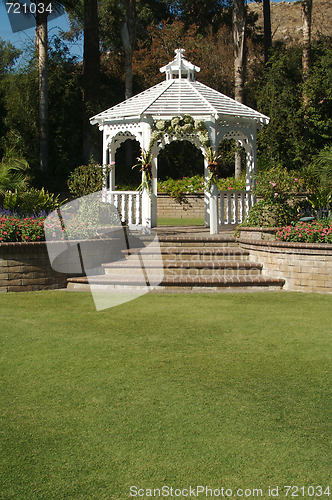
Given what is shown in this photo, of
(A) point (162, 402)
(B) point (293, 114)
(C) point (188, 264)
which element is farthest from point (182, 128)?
(B) point (293, 114)

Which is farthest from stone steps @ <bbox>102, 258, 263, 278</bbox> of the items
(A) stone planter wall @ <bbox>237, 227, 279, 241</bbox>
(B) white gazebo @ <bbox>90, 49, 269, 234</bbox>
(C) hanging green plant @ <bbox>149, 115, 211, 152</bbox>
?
(C) hanging green plant @ <bbox>149, 115, 211, 152</bbox>

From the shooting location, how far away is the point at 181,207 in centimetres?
2091

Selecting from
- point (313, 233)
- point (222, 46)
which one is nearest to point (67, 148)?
point (222, 46)

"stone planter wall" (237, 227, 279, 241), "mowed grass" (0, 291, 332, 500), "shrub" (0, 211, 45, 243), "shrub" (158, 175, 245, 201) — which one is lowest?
"mowed grass" (0, 291, 332, 500)

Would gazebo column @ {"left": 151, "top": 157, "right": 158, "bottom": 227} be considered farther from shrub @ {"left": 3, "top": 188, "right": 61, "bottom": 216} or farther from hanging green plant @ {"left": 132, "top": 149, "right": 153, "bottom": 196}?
shrub @ {"left": 3, "top": 188, "right": 61, "bottom": 216}

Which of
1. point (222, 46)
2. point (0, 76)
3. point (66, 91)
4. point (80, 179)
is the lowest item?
point (80, 179)

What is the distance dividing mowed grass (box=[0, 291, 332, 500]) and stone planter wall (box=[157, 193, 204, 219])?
44.3 ft

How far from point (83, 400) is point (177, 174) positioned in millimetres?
22043

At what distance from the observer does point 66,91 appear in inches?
963

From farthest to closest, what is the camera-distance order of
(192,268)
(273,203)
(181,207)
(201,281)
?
(181,207) < (273,203) < (192,268) < (201,281)

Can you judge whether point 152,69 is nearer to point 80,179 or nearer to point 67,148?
point 67,148

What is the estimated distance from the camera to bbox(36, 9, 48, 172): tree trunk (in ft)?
66.9

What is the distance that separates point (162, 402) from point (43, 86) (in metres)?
19.8

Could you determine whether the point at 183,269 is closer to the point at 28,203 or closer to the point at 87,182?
the point at 87,182
